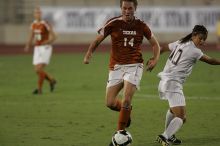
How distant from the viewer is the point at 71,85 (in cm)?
2166

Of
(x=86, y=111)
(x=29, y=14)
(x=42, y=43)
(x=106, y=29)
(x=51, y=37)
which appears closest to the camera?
(x=106, y=29)

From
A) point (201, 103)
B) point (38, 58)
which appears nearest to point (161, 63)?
point (38, 58)

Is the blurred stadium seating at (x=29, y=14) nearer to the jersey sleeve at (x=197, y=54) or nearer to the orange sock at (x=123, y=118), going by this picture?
the jersey sleeve at (x=197, y=54)

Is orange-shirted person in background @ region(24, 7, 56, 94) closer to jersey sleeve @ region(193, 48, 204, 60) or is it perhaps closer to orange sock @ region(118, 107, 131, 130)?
orange sock @ region(118, 107, 131, 130)

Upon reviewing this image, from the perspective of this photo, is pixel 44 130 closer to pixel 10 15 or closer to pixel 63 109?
pixel 63 109

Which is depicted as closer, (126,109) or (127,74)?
(126,109)

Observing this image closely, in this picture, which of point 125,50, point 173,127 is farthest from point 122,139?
point 125,50

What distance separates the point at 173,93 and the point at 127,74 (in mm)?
820

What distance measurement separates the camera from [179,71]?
453 inches

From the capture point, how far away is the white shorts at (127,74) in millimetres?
11445

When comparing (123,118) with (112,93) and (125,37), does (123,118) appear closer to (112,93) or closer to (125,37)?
(112,93)

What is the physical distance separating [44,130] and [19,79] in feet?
35.4

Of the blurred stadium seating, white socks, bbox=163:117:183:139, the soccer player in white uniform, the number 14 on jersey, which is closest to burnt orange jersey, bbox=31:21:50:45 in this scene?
the number 14 on jersey

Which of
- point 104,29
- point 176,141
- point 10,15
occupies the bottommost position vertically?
point 10,15
